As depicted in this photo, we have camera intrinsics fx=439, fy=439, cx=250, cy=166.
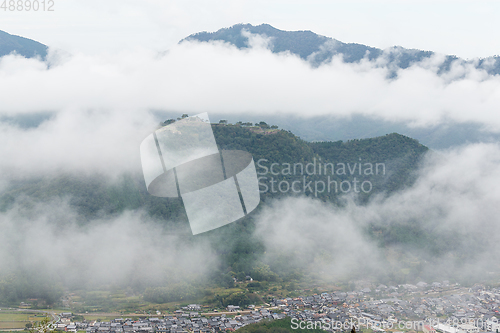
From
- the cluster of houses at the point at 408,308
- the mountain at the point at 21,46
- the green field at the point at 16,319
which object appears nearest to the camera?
the green field at the point at 16,319

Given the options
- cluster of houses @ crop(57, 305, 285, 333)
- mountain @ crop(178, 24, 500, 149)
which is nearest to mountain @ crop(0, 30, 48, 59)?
mountain @ crop(178, 24, 500, 149)

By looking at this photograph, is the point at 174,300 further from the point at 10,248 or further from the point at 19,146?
the point at 19,146

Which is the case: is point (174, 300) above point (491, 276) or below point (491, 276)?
below

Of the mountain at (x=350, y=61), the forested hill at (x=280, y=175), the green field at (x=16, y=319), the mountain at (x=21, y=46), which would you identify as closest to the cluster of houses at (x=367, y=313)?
the green field at (x=16, y=319)

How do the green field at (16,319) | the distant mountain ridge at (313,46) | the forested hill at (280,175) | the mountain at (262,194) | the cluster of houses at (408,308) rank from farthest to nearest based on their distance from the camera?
the distant mountain ridge at (313,46)
the forested hill at (280,175)
the mountain at (262,194)
the cluster of houses at (408,308)
the green field at (16,319)

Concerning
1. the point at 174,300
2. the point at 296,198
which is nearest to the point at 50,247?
the point at 174,300

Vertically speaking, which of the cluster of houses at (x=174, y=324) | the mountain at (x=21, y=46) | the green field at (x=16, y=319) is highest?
the mountain at (x=21, y=46)

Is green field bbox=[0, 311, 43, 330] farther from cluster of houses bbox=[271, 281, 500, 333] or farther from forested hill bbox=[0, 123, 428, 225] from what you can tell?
cluster of houses bbox=[271, 281, 500, 333]

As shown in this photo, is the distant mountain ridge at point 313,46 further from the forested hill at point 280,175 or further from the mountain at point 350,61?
the forested hill at point 280,175
